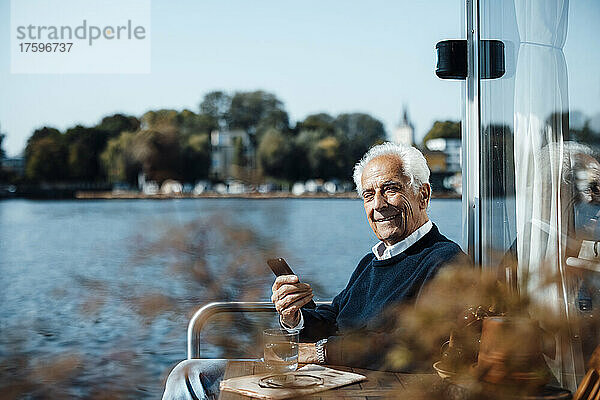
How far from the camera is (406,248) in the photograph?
5.82 ft

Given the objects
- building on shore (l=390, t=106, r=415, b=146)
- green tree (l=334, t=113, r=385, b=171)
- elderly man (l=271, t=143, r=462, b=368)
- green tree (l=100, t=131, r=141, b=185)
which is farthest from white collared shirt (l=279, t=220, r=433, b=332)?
building on shore (l=390, t=106, r=415, b=146)

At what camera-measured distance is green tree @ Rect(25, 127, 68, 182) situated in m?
13.3

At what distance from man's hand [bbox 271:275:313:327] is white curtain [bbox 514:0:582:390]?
1.42 ft

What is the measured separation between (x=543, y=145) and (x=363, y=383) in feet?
1.81

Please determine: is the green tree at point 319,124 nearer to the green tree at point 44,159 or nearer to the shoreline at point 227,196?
the shoreline at point 227,196

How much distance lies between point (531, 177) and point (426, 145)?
36.5ft

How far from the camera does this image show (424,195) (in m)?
1.90

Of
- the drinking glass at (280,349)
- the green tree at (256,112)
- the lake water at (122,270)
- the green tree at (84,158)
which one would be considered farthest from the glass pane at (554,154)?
the green tree at (84,158)

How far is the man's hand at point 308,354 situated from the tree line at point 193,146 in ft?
34.8

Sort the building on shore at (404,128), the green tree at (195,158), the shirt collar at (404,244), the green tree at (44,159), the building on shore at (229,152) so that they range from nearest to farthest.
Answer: the shirt collar at (404,244) < the building on shore at (229,152) < the green tree at (195,158) < the green tree at (44,159) < the building on shore at (404,128)

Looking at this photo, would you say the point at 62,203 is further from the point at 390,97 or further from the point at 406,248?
the point at 406,248

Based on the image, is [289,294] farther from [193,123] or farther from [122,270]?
[122,270]

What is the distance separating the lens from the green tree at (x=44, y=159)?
13.3 meters

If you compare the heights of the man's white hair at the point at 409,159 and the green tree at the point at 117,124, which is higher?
the green tree at the point at 117,124
